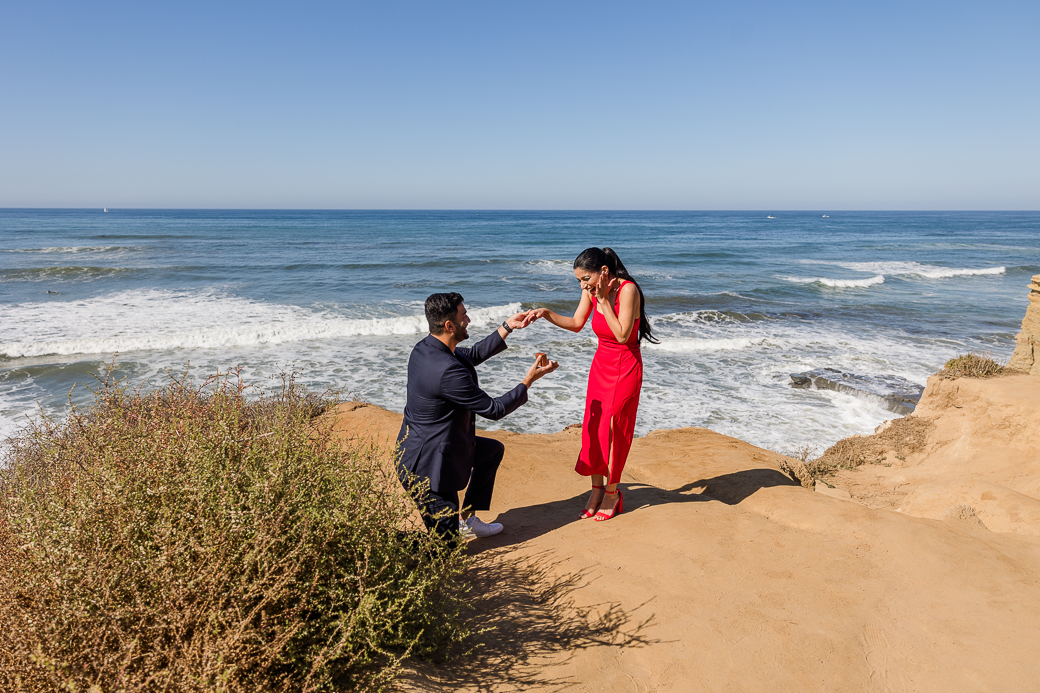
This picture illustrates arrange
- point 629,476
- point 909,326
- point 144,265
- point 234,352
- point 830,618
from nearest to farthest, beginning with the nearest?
point 830,618
point 629,476
point 234,352
point 909,326
point 144,265

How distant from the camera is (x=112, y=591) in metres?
1.97

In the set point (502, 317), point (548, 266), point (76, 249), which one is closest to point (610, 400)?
point (502, 317)

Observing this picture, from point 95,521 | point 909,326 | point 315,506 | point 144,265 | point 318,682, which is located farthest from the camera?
point 144,265

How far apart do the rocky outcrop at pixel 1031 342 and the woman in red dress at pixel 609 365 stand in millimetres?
7987

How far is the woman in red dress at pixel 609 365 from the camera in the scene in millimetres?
4180

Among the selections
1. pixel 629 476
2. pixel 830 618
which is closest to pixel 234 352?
pixel 629 476

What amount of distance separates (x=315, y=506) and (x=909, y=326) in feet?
60.7

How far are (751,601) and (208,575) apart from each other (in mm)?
2881

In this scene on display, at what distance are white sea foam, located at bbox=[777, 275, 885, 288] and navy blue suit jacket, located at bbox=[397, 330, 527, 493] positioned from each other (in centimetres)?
2461

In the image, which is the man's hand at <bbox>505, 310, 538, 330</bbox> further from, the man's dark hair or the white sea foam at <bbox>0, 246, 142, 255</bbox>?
the white sea foam at <bbox>0, 246, 142, 255</bbox>

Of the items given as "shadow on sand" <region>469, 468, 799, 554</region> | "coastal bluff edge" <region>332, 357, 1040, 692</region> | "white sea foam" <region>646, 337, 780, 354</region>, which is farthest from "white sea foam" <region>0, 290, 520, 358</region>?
"shadow on sand" <region>469, 468, 799, 554</region>

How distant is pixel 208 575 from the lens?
2016 millimetres

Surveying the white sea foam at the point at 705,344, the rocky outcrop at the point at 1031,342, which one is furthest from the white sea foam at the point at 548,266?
the rocky outcrop at the point at 1031,342

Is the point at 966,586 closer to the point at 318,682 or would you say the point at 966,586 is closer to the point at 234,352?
the point at 318,682
